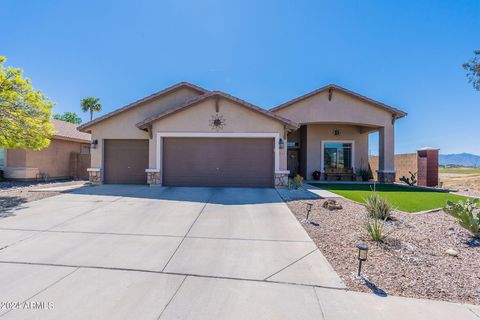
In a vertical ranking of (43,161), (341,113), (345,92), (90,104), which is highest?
(90,104)

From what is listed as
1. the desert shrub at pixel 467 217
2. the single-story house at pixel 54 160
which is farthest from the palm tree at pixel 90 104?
the desert shrub at pixel 467 217

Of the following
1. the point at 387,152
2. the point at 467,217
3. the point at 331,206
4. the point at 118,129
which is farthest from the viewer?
the point at 387,152

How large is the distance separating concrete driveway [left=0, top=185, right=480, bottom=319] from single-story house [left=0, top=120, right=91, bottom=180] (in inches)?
436

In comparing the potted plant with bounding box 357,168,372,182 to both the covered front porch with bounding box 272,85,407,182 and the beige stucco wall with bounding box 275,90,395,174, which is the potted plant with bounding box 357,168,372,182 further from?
the beige stucco wall with bounding box 275,90,395,174

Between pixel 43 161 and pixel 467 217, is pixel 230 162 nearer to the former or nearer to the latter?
pixel 467 217

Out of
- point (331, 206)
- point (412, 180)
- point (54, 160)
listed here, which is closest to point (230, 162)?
point (331, 206)

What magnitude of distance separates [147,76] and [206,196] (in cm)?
1395

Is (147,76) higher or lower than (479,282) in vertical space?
higher

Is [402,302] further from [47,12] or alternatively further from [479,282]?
[47,12]

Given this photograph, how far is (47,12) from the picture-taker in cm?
1181

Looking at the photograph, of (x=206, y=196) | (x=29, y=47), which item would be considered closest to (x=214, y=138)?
(x=206, y=196)

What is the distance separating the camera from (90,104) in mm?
37000

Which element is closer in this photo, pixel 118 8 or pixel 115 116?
pixel 118 8

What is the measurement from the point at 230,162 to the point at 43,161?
14134 millimetres
